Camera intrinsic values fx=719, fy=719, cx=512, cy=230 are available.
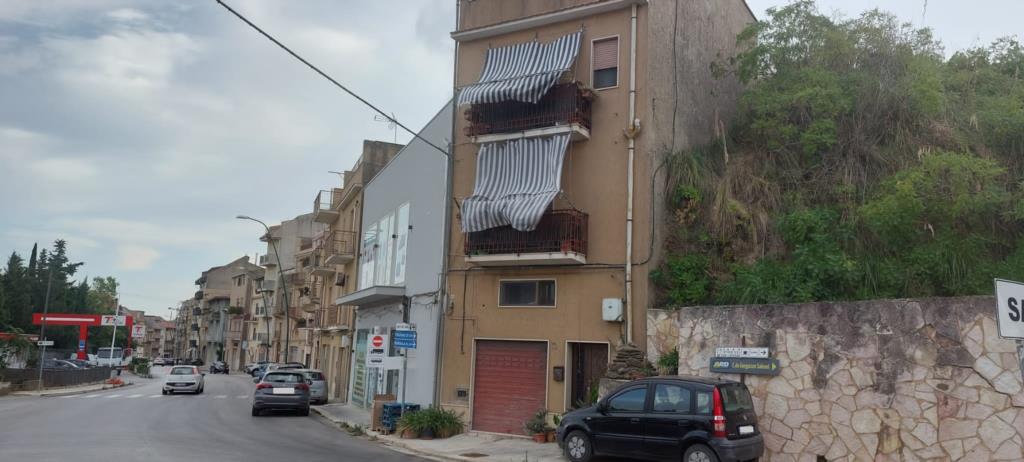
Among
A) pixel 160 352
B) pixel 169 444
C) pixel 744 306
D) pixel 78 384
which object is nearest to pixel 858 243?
pixel 744 306

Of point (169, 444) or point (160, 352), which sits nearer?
point (169, 444)

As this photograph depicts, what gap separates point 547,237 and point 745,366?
5580 millimetres

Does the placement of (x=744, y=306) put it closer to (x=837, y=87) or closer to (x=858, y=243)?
(x=858, y=243)

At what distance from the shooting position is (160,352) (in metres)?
184

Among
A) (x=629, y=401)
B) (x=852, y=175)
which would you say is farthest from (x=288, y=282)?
(x=629, y=401)

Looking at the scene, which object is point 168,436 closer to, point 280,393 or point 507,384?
point 280,393

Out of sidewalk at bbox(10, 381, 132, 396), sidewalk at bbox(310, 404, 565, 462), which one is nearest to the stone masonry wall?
sidewalk at bbox(310, 404, 565, 462)

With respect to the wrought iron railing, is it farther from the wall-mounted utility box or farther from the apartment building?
the wall-mounted utility box

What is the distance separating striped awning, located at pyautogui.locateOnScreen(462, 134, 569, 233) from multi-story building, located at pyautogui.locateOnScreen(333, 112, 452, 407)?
2.28m

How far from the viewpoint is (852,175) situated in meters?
15.7

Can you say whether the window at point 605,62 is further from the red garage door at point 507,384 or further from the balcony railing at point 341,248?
the balcony railing at point 341,248

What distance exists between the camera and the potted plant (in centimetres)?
1563

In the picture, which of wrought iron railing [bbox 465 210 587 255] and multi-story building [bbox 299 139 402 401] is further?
multi-story building [bbox 299 139 402 401]

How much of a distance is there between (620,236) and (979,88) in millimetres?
9722
